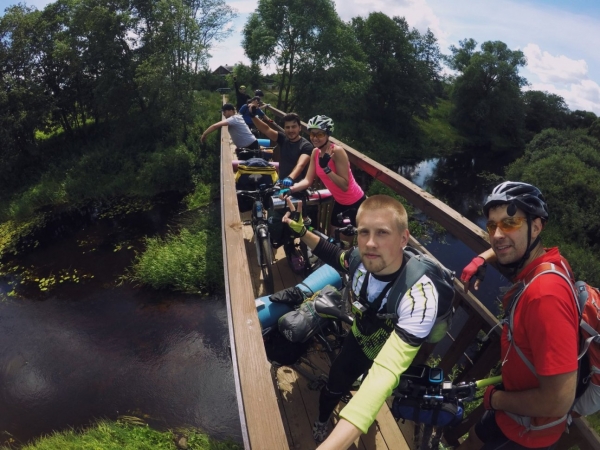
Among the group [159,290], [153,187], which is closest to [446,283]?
[159,290]

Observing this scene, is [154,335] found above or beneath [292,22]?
beneath

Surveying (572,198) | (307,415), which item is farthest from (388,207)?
(572,198)

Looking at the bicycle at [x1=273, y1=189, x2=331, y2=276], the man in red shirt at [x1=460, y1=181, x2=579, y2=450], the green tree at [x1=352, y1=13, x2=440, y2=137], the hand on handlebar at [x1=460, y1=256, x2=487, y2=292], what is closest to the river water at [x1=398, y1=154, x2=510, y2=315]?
the green tree at [x1=352, y1=13, x2=440, y2=137]

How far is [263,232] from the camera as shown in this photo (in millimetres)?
4770

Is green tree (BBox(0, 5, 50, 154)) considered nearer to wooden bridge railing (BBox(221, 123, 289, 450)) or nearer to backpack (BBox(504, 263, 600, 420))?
wooden bridge railing (BBox(221, 123, 289, 450))

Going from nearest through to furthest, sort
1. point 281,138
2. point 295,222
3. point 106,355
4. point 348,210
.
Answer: point 295,222 → point 348,210 → point 281,138 → point 106,355

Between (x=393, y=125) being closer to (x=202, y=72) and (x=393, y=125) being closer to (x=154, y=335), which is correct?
(x=202, y=72)

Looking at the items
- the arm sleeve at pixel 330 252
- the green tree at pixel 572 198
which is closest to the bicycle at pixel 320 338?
the arm sleeve at pixel 330 252

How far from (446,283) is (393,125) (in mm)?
35102

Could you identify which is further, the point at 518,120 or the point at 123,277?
the point at 518,120

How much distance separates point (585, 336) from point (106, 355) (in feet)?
28.4

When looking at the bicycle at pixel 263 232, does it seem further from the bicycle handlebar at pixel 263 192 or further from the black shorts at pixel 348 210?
the black shorts at pixel 348 210

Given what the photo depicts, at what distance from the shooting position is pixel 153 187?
19156 mm

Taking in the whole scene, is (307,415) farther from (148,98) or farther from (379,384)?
(148,98)
